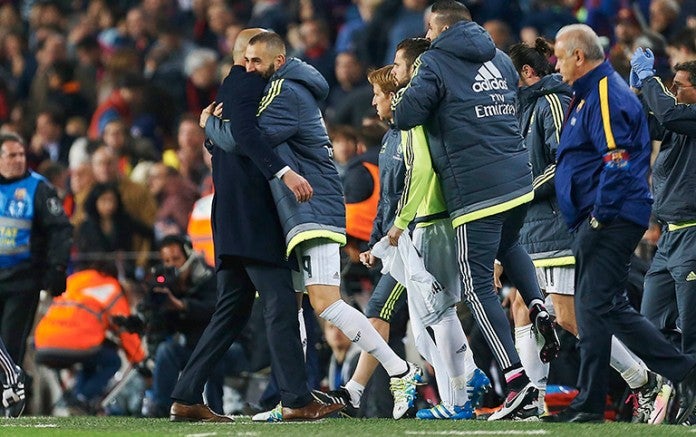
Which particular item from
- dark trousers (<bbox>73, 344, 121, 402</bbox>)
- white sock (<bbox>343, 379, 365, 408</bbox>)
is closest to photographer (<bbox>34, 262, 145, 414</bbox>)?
dark trousers (<bbox>73, 344, 121, 402</bbox>)

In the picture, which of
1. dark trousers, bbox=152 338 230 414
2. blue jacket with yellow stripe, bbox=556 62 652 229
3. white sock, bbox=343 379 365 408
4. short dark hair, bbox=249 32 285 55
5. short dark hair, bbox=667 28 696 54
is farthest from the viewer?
dark trousers, bbox=152 338 230 414

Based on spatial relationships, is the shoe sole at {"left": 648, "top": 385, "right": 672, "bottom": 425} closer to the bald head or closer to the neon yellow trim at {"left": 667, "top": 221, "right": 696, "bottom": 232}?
the neon yellow trim at {"left": 667, "top": 221, "right": 696, "bottom": 232}

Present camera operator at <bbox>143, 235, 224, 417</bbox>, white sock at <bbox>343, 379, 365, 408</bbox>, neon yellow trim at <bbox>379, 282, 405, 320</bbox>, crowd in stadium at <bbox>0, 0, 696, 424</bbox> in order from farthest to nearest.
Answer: camera operator at <bbox>143, 235, 224, 417</bbox> < neon yellow trim at <bbox>379, 282, 405, 320</bbox> < white sock at <bbox>343, 379, 365, 408</bbox> < crowd in stadium at <bbox>0, 0, 696, 424</bbox>

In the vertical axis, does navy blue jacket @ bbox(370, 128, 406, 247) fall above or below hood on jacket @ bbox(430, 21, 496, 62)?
below

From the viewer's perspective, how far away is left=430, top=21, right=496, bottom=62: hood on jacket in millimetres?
9797

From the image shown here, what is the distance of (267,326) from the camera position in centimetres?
978

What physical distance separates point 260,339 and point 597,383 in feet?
16.4

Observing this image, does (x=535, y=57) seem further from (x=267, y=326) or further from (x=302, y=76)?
(x=267, y=326)

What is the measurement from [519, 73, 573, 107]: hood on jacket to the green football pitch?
2.14 metres

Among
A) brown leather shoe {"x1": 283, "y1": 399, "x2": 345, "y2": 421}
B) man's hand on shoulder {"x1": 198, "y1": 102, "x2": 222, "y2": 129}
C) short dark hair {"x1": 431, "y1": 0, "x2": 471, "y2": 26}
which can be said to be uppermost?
short dark hair {"x1": 431, "y1": 0, "x2": 471, "y2": 26}

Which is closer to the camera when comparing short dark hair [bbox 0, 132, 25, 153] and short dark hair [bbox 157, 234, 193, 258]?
short dark hair [bbox 0, 132, 25, 153]

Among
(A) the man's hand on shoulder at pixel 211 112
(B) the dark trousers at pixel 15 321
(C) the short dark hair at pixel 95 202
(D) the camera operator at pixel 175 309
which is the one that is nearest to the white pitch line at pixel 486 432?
(A) the man's hand on shoulder at pixel 211 112

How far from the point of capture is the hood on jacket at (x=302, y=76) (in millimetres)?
9922

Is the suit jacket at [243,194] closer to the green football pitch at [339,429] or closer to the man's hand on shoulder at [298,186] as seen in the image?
the man's hand on shoulder at [298,186]
